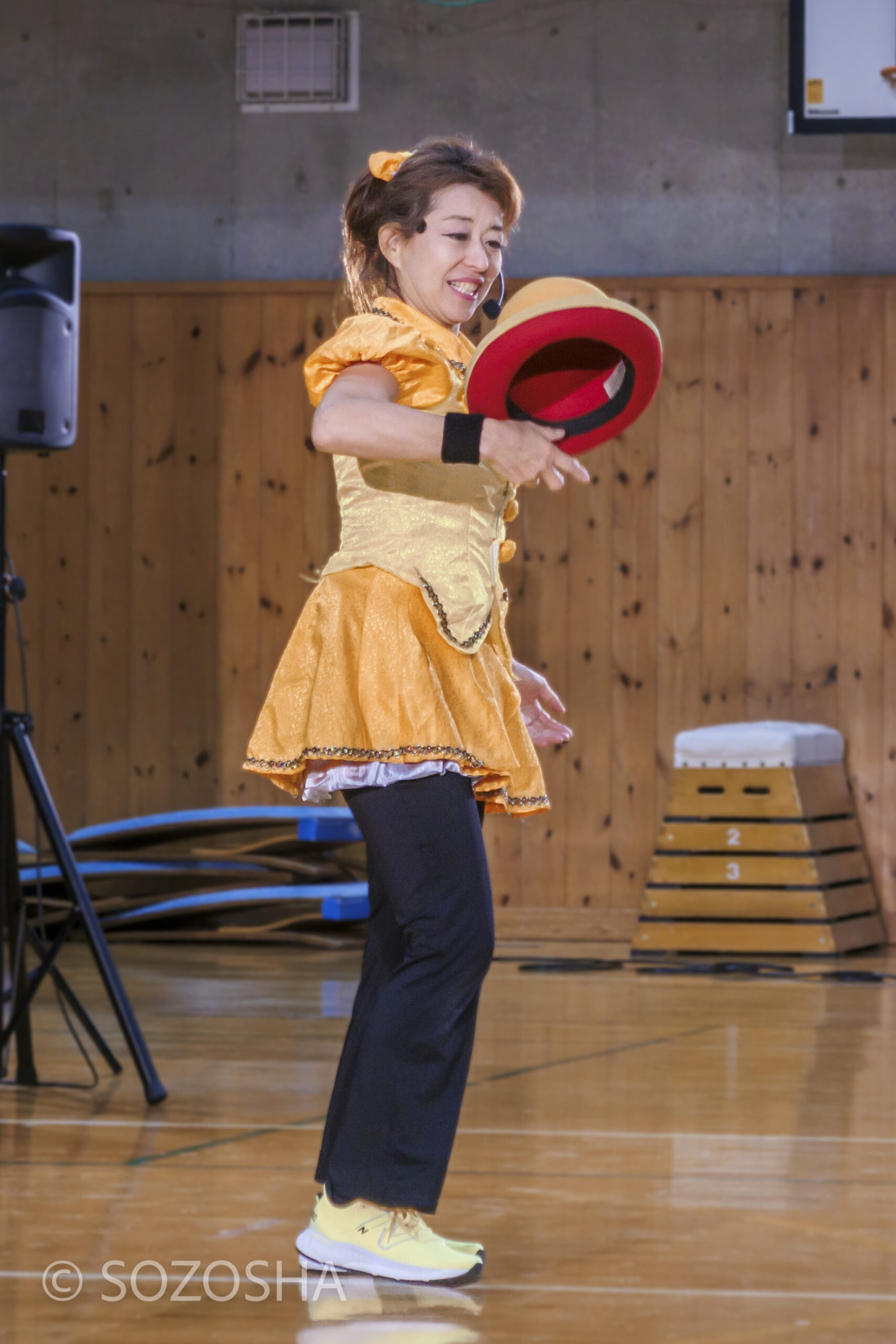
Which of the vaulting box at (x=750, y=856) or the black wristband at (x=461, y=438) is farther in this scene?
the vaulting box at (x=750, y=856)

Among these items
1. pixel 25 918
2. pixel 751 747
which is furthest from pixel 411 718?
pixel 751 747

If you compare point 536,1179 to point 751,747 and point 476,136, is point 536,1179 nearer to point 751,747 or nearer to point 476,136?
point 751,747

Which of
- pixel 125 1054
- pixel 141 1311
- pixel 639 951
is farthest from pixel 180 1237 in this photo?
Answer: pixel 639 951

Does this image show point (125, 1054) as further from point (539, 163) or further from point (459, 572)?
point (539, 163)

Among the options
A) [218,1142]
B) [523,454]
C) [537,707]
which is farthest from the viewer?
[218,1142]

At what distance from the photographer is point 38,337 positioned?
329 centimetres

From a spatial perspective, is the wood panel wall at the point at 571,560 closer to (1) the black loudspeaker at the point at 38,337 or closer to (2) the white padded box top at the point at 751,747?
(2) the white padded box top at the point at 751,747

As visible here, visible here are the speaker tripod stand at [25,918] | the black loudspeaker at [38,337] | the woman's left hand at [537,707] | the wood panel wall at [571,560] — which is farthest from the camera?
the wood panel wall at [571,560]

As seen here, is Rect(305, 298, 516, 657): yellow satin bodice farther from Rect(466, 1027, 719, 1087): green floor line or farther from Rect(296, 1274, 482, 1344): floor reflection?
Rect(466, 1027, 719, 1087): green floor line

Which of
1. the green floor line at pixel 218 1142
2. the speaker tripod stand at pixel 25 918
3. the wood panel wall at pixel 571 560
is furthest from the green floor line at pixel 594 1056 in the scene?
the wood panel wall at pixel 571 560

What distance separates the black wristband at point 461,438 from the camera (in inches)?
64.5

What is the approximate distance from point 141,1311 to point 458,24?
17.3 feet

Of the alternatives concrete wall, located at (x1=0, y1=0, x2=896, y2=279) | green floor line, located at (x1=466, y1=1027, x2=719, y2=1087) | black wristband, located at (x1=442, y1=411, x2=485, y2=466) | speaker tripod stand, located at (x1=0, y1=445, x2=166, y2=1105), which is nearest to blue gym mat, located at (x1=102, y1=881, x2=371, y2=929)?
green floor line, located at (x1=466, y1=1027, x2=719, y2=1087)

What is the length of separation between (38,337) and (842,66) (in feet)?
10.7
